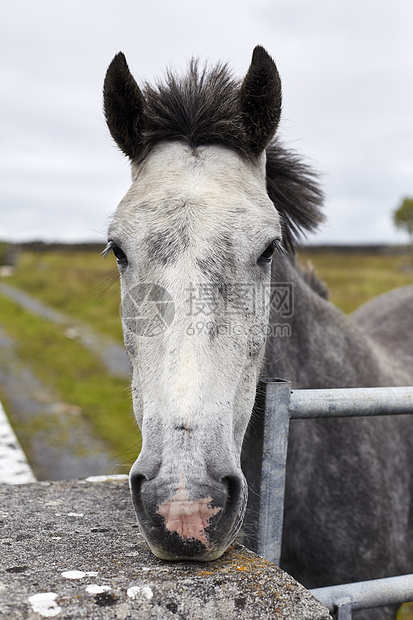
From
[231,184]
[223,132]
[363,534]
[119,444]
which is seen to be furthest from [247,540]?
[119,444]

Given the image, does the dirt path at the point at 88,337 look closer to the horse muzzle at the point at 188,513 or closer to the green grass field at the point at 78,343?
the green grass field at the point at 78,343

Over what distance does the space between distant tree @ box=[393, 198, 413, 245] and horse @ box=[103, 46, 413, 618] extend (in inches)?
2500

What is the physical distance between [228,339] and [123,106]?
132 cm

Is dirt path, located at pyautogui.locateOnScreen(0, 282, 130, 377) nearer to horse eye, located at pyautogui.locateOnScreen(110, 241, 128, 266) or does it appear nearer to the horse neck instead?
the horse neck

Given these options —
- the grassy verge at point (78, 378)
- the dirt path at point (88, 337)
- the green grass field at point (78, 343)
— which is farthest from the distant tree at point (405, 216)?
the grassy verge at point (78, 378)

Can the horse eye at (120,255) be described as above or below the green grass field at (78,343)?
above

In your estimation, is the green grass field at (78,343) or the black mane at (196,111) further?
the green grass field at (78,343)

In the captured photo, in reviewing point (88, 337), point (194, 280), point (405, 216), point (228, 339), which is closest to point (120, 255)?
point (194, 280)

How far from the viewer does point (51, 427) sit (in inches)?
315

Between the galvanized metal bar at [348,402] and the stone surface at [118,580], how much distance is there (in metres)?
0.55

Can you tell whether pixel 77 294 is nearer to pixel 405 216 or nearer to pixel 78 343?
pixel 78 343

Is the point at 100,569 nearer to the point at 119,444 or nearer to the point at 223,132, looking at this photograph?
the point at 223,132

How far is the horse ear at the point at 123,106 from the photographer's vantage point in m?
2.54

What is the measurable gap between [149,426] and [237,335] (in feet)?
1.57
